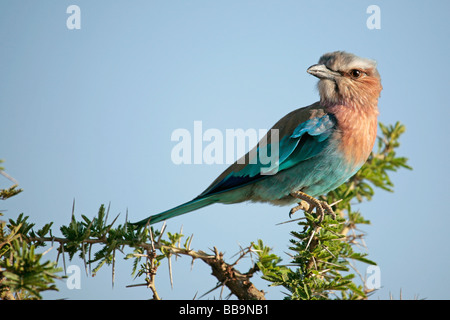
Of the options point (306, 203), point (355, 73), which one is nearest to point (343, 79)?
point (355, 73)

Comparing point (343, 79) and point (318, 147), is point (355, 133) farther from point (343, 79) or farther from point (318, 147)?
point (343, 79)

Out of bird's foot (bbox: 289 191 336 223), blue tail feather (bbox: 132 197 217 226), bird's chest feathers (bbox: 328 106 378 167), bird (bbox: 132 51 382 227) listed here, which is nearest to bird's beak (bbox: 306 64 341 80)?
bird (bbox: 132 51 382 227)

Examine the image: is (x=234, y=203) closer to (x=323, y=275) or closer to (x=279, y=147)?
(x=279, y=147)

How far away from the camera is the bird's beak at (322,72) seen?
208 inches

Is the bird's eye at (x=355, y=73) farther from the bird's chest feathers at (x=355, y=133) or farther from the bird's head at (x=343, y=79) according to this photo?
the bird's chest feathers at (x=355, y=133)

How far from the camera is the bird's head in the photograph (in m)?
5.30

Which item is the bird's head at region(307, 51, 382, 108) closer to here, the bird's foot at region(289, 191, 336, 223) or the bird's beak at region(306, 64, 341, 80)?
the bird's beak at region(306, 64, 341, 80)

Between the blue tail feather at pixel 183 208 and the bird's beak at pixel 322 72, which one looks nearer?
the blue tail feather at pixel 183 208

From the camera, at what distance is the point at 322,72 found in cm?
531

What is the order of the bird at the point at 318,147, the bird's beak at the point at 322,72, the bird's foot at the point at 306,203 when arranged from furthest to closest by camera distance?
the bird's beak at the point at 322,72
the bird at the point at 318,147
the bird's foot at the point at 306,203

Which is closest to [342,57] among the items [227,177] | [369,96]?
[369,96]

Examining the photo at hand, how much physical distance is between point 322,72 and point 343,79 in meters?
0.27

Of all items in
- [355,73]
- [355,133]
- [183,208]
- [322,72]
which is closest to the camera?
[183,208]

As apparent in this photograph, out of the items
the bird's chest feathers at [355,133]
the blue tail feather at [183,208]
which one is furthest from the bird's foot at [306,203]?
the blue tail feather at [183,208]
